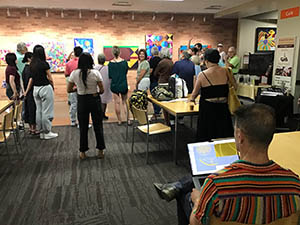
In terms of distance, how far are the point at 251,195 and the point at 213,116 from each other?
2266 millimetres

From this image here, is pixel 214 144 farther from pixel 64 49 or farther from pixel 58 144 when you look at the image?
pixel 64 49

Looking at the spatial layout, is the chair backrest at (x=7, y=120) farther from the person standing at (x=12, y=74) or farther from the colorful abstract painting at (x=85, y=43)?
the colorful abstract painting at (x=85, y=43)

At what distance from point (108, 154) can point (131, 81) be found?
4.95 metres

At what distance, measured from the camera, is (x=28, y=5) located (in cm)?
718

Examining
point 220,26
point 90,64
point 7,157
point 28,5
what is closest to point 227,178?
point 90,64

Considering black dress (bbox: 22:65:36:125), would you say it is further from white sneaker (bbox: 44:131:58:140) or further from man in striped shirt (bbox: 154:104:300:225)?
man in striped shirt (bbox: 154:104:300:225)

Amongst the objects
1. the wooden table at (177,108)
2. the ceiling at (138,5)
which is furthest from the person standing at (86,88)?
the ceiling at (138,5)

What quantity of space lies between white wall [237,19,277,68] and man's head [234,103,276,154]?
858 cm

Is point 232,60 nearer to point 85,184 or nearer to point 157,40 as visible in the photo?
point 157,40

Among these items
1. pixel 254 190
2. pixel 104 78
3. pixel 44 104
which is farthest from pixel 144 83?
pixel 254 190

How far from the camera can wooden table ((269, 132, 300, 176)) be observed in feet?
5.59

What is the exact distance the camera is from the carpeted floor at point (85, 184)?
8.09 ft

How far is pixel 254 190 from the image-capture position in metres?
0.98

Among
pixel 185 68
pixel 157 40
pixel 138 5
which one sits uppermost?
pixel 138 5
